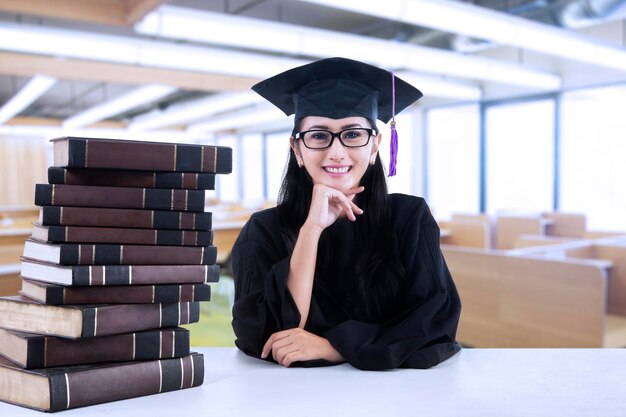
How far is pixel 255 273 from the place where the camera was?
4.49 ft

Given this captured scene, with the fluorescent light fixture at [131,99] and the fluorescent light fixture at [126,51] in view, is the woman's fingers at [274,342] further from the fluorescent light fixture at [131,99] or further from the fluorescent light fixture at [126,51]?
the fluorescent light fixture at [131,99]

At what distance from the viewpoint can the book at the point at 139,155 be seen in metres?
0.87

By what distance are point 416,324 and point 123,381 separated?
618 millimetres

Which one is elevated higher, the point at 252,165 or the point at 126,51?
the point at 126,51

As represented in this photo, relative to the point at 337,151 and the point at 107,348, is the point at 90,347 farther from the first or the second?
the point at 337,151

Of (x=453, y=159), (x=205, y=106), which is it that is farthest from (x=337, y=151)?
(x=453, y=159)

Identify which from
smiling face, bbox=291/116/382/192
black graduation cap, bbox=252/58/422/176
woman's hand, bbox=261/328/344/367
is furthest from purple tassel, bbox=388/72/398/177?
woman's hand, bbox=261/328/344/367

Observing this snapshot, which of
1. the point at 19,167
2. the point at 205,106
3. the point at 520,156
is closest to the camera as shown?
the point at 520,156

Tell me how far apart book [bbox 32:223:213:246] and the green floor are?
8.04 ft

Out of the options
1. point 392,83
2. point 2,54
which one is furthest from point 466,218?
point 392,83

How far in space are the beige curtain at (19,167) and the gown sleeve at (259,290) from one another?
15.0m

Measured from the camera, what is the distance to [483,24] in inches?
157

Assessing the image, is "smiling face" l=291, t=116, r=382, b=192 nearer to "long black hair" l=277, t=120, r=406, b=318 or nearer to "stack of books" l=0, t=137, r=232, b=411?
"long black hair" l=277, t=120, r=406, b=318

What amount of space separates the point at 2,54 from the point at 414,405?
550 cm
